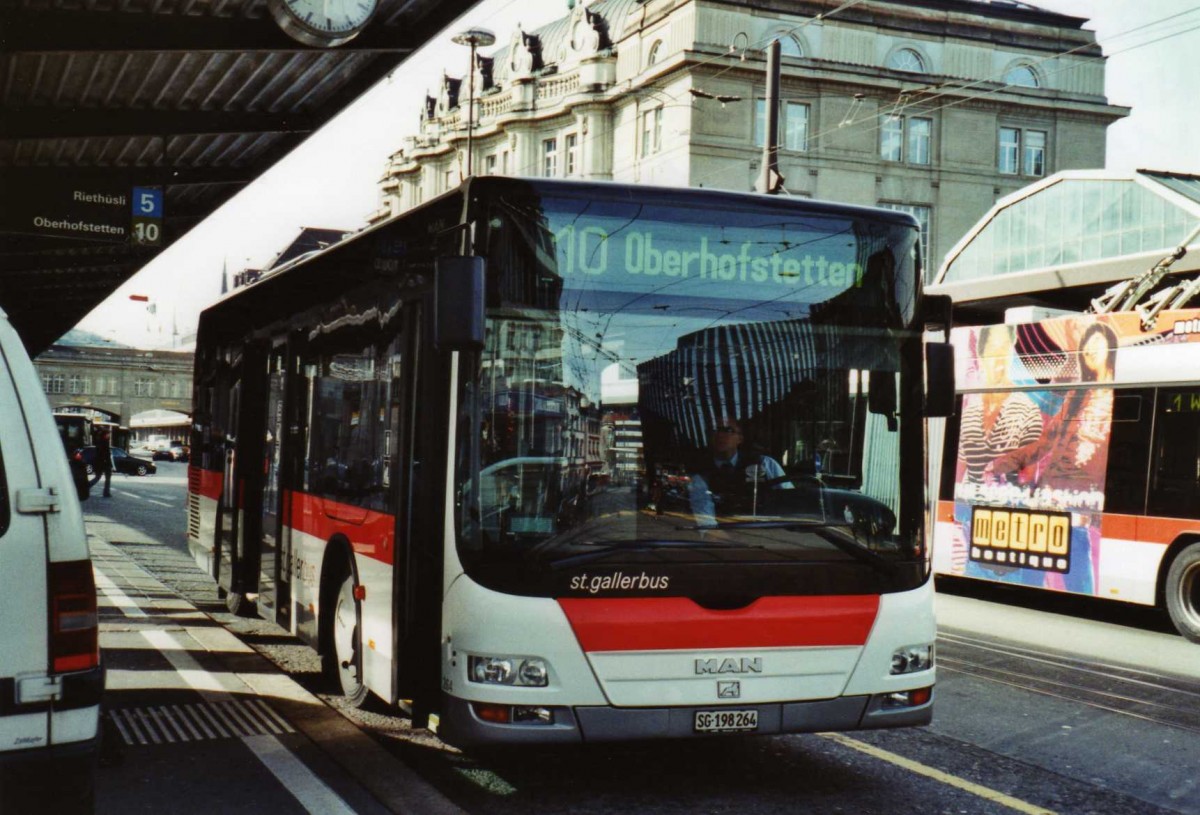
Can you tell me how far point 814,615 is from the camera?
5.61 metres

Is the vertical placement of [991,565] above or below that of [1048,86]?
below

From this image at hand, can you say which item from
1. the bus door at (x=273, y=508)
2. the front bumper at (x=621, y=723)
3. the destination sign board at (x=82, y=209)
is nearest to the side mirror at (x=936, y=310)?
the front bumper at (x=621, y=723)

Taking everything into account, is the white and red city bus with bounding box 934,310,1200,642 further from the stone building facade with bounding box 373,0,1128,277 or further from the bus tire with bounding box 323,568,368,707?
the stone building facade with bounding box 373,0,1128,277

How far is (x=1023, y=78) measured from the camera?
2055 inches

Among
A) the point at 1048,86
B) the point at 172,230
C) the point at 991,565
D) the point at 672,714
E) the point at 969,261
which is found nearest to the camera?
the point at 672,714

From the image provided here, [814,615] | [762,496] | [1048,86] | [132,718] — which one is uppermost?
[1048,86]

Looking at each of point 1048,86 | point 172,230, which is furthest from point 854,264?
point 1048,86

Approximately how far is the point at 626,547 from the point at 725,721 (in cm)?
84

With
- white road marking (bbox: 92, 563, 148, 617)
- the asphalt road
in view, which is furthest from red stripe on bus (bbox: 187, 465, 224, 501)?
the asphalt road

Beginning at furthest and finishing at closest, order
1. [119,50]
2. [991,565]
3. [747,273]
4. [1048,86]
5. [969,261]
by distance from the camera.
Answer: [1048,86]
[969,261]
[991,565]
[119,50]
[747,273]

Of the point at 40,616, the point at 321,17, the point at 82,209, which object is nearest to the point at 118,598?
the point at 82,209

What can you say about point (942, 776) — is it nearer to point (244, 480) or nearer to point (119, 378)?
point (244, 480)

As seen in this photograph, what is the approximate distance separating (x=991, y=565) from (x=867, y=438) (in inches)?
350

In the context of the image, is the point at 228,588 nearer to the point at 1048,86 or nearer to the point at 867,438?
the point at 867,438
